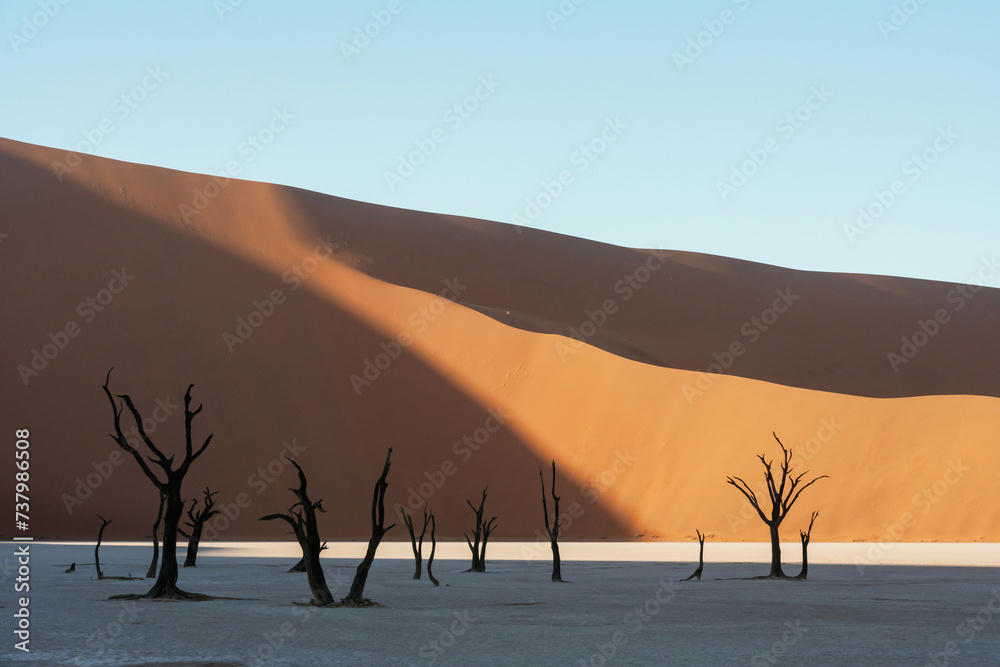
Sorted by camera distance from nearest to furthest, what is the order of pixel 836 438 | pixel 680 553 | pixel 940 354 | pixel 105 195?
pixel 680 553 < pixel 836 438 < pixel 105 195 < pixel 940 354

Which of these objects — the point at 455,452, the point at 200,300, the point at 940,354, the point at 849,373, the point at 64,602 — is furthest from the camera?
the point at 940,354

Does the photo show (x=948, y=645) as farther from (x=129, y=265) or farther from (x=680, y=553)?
(x=129, y=265)

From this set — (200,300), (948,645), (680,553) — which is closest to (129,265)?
(200,300)

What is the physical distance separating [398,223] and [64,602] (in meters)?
53.3

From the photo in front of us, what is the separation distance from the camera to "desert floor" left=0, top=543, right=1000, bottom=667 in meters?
8.55

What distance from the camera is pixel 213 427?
3941cm

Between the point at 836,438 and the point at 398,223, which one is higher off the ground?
the point at 398,223

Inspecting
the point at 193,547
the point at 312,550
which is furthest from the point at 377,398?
the point at 312,550

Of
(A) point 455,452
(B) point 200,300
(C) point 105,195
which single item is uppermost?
(C) point 105,195

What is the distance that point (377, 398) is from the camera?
43094 mm

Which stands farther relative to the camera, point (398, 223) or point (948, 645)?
point (398, 223)

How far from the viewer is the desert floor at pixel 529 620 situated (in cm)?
855

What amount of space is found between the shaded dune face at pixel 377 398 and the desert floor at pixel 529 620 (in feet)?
50.6

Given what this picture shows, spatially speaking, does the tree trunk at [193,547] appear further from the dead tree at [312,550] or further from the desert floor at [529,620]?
the dead tree at [312,550]
